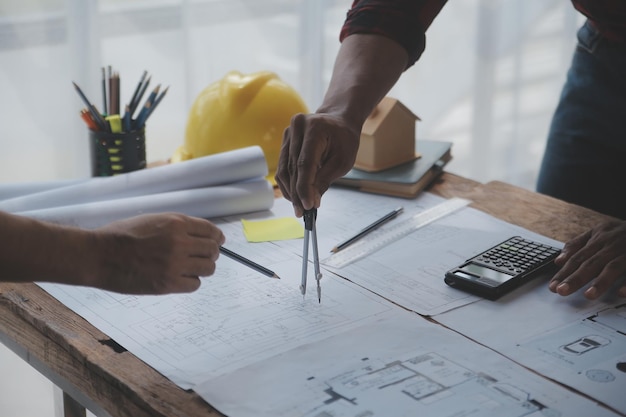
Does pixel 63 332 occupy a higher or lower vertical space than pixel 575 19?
lower

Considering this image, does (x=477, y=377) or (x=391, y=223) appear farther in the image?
(x=391, y=223)

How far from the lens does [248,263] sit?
1267 mm

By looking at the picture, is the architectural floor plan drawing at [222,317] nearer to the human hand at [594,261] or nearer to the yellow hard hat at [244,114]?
the human hand at [594,261]

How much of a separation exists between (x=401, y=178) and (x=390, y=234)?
0.19 meters

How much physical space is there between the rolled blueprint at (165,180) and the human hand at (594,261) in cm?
54

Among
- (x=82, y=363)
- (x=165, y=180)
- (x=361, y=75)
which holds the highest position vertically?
(x=361, y=75)

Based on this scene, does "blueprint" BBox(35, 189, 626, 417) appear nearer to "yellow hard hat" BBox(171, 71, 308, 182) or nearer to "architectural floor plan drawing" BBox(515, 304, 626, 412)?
"architectural floor plan drawing" BBox(515, 304, 626, 412)

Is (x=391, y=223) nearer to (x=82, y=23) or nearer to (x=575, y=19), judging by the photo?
A: (x=82, y=23)

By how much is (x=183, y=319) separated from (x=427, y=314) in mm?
322

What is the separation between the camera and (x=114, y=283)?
96cm

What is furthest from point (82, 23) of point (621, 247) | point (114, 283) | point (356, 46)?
point (621, 247)

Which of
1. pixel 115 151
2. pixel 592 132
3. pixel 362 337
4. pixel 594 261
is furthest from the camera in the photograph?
pixel 592 132

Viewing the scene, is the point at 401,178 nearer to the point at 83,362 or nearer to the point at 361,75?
the point at 361,75

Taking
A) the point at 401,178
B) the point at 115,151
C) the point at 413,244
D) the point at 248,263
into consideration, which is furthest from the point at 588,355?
the point at 115,151
